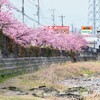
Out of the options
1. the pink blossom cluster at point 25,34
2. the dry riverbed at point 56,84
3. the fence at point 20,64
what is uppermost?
the pink blossom cluster at point 25,34

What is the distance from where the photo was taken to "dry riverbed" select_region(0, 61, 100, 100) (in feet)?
44.5

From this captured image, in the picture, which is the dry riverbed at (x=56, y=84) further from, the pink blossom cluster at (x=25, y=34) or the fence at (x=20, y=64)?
the pink blossom cluster at (x=25, y=34)

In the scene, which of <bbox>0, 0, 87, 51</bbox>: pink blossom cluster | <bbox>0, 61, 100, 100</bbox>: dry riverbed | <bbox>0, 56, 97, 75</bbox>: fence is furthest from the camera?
<bbox>0, 0, 87, 51</bbox>: pink blossom cluster

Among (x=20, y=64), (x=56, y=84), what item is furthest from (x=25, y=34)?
(x=56, y=84)

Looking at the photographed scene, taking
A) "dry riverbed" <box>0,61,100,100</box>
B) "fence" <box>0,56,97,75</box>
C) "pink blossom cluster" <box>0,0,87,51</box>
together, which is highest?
"pink blossom cluster" <box>0,0,87,51</box>

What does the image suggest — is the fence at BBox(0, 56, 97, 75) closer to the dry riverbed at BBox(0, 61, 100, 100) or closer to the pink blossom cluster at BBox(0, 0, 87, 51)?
the dry riverbed at BBox(0, 61, 100, 100)

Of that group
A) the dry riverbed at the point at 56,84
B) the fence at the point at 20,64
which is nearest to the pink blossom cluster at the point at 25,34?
the fence at the point at 20,64

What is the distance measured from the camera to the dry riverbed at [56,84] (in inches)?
534

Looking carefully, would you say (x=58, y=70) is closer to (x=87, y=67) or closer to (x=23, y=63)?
(x=23, y=63)

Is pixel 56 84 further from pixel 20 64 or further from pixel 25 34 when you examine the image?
pixel 25 34

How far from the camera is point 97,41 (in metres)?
93.1

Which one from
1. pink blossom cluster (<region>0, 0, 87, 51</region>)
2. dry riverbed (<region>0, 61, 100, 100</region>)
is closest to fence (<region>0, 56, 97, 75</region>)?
dry riverbed (<region>0, 61, 100, 100</region>)

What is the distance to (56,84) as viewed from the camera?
18.4m

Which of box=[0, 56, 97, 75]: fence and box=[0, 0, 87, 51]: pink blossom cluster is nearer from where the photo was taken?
box=[0, 56, 97, 75]: fence
